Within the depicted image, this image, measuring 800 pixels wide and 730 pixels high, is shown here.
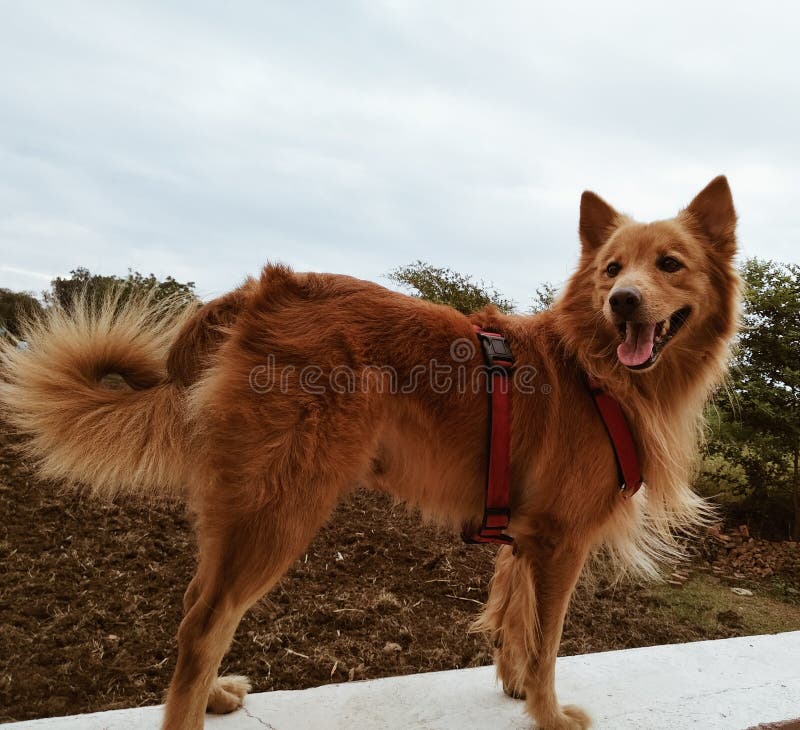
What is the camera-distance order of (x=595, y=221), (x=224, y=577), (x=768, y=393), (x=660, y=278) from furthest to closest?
1. (x=768, y=393)
2. (x=595, y=221)
3. (x=660, y=278)
4. (x=224, y=577)

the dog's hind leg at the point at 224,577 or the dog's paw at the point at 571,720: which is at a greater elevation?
the dog's hind leg at the point at 224,577

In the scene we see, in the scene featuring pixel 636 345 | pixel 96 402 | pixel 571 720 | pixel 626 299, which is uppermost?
pixel 626 299

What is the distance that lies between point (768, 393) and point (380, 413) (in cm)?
560

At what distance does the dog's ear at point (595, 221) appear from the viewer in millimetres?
2791

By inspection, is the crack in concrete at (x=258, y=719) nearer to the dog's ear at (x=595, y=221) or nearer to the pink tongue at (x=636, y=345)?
the pink tongue at (x=636, y=345)

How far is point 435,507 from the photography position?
8.11 ft

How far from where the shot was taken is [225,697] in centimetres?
231

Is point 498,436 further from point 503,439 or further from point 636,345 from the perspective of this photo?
point 636,345

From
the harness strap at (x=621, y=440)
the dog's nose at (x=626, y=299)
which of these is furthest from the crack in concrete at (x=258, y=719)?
the dog's nose at (x=626, y=299)

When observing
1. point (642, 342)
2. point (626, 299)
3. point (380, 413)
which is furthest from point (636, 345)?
point (380, 413)

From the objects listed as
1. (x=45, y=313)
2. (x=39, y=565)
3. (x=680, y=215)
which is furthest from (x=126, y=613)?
(x=680, y=215)

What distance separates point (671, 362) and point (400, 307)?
1.20 metres

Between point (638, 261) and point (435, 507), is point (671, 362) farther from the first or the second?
point (435, 507)

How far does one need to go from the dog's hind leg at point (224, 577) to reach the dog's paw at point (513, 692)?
1224 mm
